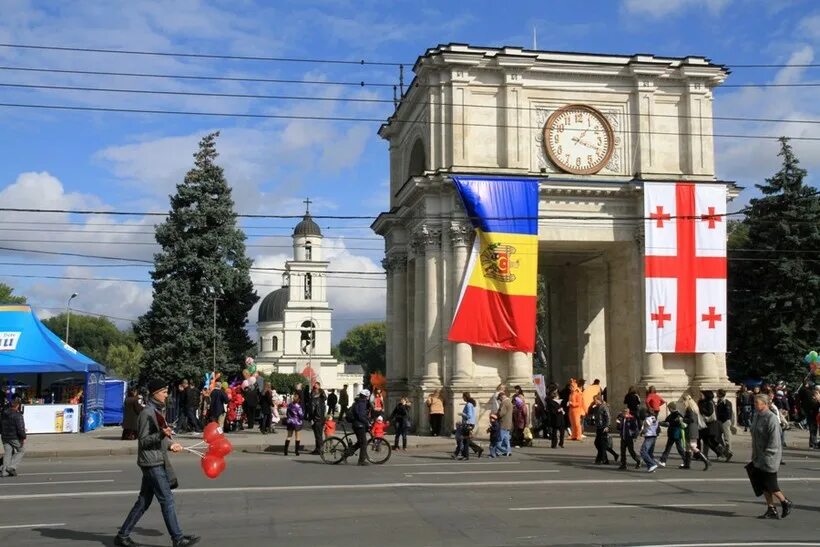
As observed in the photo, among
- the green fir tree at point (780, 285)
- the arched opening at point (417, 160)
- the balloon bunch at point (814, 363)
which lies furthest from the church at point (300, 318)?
the balloon bunch at point (814, 363)

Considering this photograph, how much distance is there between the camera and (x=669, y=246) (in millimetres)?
32094

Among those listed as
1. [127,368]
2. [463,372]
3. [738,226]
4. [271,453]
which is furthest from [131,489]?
[127,368]

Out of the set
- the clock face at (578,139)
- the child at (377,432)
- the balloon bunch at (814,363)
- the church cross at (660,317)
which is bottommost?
the child at (377,432)

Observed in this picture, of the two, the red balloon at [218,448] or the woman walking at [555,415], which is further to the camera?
the woman walking at [555,415]

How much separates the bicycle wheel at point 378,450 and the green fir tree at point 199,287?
2635cm

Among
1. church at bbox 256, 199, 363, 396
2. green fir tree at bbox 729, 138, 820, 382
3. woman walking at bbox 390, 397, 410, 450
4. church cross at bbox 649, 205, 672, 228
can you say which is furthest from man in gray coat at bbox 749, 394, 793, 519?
church at bbox 256, 199, 363, 396

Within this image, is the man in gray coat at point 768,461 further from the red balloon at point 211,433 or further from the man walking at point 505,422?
the man walking at point 505,422

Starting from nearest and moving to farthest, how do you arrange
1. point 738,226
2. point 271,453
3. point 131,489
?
point 131,489
point 271,453
point 738,226

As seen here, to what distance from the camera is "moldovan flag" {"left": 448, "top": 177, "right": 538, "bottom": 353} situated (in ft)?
100

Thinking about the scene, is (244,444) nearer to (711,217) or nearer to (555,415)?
(555,415)

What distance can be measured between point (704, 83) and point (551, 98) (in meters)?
5.63

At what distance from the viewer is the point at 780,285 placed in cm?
4597

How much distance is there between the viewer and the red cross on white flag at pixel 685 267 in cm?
3180

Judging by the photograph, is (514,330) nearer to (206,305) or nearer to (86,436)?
(86,436)
